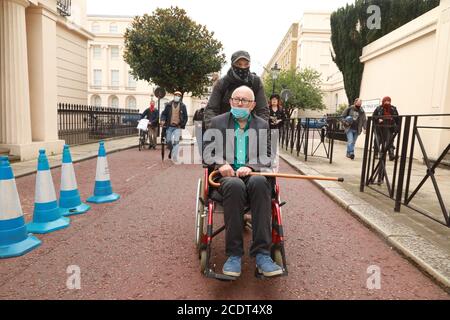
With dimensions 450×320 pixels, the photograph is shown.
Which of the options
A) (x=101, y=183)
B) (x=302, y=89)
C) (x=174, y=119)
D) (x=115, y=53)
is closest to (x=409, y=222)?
(x=101, y=183)

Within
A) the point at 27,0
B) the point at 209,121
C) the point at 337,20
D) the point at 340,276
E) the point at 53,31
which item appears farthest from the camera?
the point at 337,20

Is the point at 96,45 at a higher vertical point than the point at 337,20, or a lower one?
higher

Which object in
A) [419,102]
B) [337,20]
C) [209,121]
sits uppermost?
[337,20]

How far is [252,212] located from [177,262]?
34.8 inches

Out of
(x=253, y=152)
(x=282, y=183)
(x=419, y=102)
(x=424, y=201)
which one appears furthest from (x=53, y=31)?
(x=419, y=102)

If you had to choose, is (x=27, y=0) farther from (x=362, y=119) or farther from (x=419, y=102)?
(x=419, y=102)

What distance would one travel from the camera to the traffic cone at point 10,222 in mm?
3131

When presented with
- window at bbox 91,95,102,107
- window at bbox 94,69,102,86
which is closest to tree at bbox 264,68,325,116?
window at bbox 94,69,102,86

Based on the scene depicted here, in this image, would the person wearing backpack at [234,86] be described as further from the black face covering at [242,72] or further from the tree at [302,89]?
the tree at [302,89]

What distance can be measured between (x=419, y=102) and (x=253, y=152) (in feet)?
33.2

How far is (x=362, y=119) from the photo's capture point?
10.8 metres

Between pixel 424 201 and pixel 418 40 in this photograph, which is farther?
pixel 418 40

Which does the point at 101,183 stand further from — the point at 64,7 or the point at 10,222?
the point at 64,7

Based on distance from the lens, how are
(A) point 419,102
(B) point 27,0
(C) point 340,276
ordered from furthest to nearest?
(A) point 419,102 → (B) point 27,0 → (C) point 340,276
